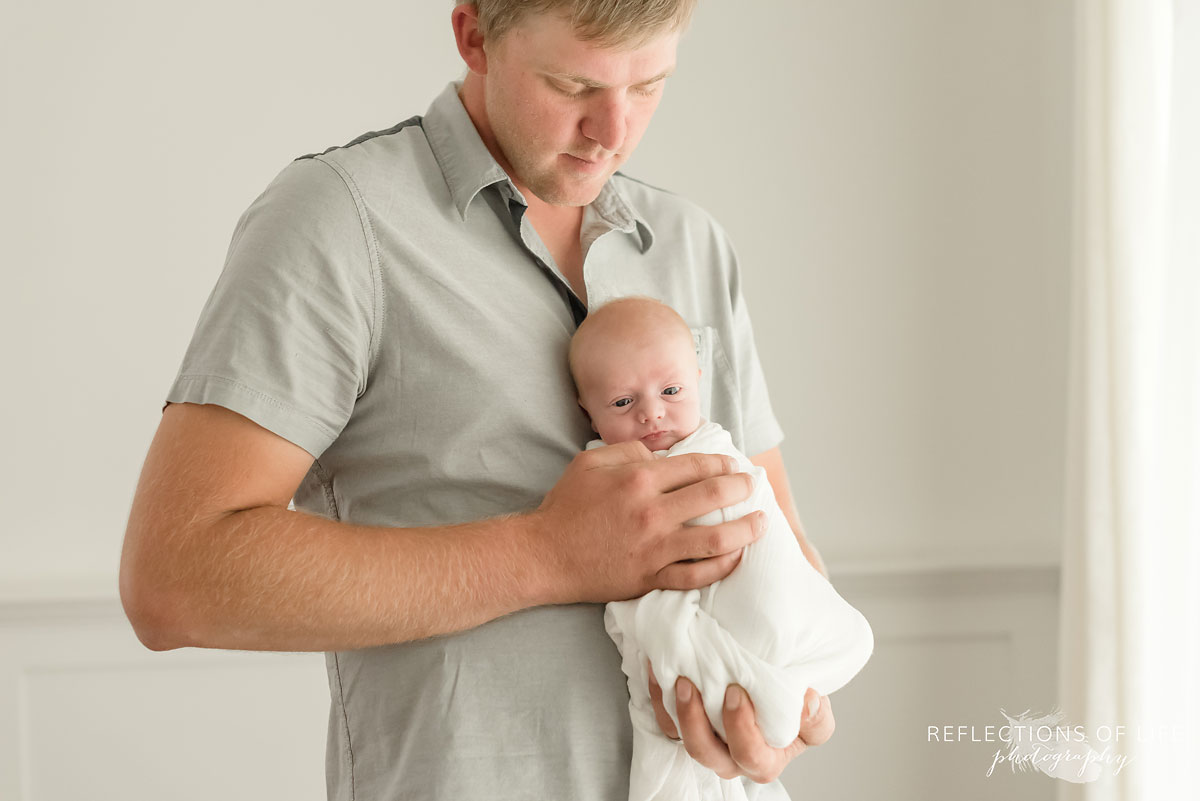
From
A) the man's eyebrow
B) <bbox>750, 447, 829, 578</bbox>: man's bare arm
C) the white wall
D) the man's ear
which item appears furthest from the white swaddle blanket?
the white wall

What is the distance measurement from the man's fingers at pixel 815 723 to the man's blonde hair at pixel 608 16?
0.80 meters

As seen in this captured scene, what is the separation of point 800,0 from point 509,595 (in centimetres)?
212

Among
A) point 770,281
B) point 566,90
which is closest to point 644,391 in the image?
point 566,90

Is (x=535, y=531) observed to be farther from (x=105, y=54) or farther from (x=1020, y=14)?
(x=1020, y=14)

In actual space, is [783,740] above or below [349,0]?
below

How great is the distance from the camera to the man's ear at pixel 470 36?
1.29 metres

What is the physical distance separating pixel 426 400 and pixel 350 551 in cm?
20

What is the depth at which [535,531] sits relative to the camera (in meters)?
1.17

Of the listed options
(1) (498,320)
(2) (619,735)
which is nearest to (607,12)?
(1) (498,320)

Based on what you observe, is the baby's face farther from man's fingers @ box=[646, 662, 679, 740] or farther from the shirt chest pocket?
man's fingers @ box=[646, 662, 679, 740]

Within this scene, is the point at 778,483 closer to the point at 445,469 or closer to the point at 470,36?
the point at 445,469

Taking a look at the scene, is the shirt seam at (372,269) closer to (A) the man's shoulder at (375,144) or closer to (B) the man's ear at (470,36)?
(A) the man's shoulder at (375,144)

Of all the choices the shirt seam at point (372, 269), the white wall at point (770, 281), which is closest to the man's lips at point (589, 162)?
the shirt seam at point (372, 269)

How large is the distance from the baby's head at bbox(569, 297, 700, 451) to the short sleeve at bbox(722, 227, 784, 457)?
228 mm
